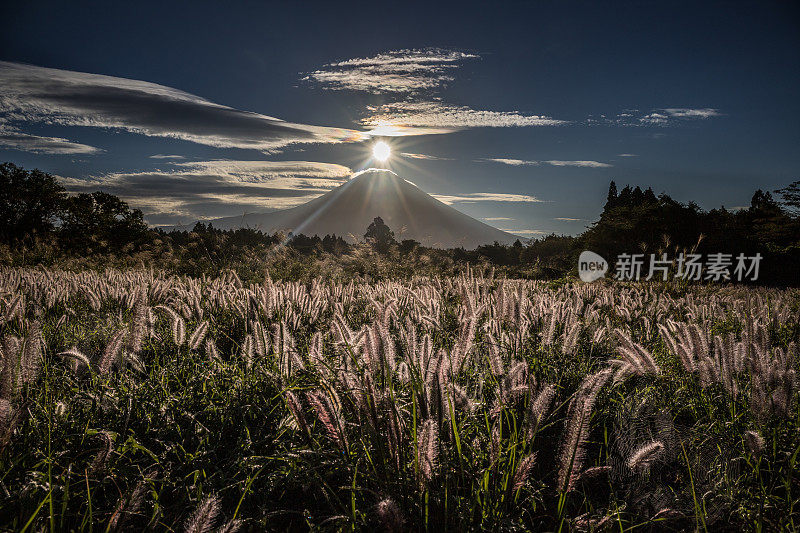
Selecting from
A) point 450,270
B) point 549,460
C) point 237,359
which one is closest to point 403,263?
point 450,270

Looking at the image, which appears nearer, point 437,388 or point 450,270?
point 437,388

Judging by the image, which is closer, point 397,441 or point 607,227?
point 397,441

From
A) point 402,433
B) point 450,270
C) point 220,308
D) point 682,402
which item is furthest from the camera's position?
point 450,270

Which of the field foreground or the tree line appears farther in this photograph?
the tree line

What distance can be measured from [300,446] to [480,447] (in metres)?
0.59

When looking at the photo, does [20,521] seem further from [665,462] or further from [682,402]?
[682,402]

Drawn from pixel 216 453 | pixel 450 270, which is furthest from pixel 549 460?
pixel 450 270

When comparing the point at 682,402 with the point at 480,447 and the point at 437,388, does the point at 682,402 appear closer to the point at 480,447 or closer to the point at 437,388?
the point at 480,447

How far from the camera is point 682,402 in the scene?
77.0 inches

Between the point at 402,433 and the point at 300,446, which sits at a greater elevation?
the point at 402,433

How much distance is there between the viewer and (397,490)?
1.18 meters

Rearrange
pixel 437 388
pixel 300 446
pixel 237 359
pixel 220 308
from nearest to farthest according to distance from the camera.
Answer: pixel 437 388
pixel 300 446
pixel 237 359
pixel 220 308

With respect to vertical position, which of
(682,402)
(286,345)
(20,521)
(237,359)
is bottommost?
(20,521)

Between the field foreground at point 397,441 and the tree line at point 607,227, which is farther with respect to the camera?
the tree line at point 607,227
